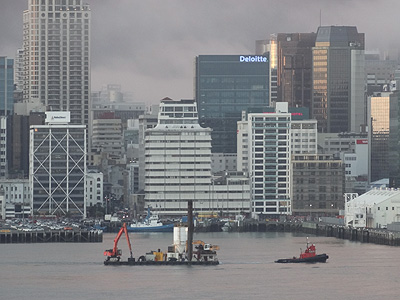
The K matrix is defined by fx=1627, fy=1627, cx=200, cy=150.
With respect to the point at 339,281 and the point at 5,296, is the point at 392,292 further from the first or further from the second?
the point at 5,296

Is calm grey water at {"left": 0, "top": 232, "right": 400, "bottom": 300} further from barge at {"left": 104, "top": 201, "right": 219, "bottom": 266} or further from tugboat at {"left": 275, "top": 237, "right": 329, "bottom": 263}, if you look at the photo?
barge at {"left": 104, "top": 201, "right": 219, "bottom": 266}

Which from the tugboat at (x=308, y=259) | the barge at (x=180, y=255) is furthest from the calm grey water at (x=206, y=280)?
the barge at (x=180, y=255)

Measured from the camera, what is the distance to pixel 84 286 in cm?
16525

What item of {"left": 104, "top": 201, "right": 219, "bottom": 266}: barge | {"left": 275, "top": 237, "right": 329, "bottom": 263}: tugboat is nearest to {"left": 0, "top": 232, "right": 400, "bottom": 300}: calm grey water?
{"left": 275, "top": 237, "right": 329, "bottom": 263}: tugboat

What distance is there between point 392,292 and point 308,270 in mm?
25718

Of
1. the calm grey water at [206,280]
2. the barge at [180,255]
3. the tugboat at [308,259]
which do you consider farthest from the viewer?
the tugboat at [308,259]

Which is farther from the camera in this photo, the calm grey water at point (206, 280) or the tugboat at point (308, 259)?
the tugboat at point (308, 259)

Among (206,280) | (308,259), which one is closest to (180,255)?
(308,259)

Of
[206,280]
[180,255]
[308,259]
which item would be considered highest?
[180,255]

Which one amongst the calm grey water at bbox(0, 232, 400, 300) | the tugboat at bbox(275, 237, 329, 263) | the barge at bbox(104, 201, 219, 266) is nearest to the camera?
the calm grey water at bbox(0, 232, 400, 300)

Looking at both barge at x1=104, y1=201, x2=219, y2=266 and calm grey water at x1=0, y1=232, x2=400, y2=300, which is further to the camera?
barge at x1=104, y1=201, x2=219, y2=266

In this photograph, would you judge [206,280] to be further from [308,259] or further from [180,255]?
[308,259]

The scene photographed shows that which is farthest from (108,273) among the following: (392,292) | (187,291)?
(392,292)

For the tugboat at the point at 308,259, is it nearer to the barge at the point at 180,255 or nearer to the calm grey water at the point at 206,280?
the calm grey water at the point at 206,280
